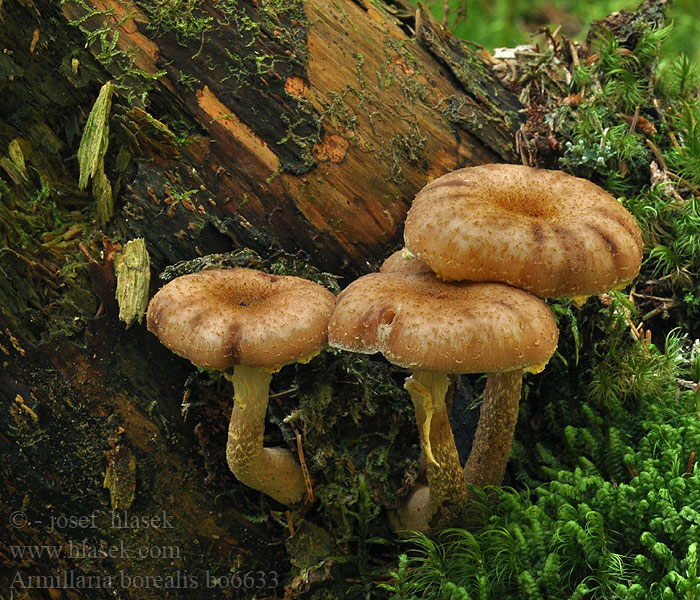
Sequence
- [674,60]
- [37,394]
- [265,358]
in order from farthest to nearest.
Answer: [674,60] < [37,394] < [265,358]

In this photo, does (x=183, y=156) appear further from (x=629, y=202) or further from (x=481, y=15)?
(x=481, y=15)

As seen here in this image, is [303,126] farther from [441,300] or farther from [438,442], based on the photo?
[438,442]

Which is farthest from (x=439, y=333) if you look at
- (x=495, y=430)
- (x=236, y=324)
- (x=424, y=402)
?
(x=495, y=430)

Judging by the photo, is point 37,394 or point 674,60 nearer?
point 37,394

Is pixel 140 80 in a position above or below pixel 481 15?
above

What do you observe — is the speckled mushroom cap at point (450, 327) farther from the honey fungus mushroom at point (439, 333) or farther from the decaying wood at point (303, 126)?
the decaying wood at point (303, 126)

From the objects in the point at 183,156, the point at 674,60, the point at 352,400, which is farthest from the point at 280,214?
the point at 674,60
